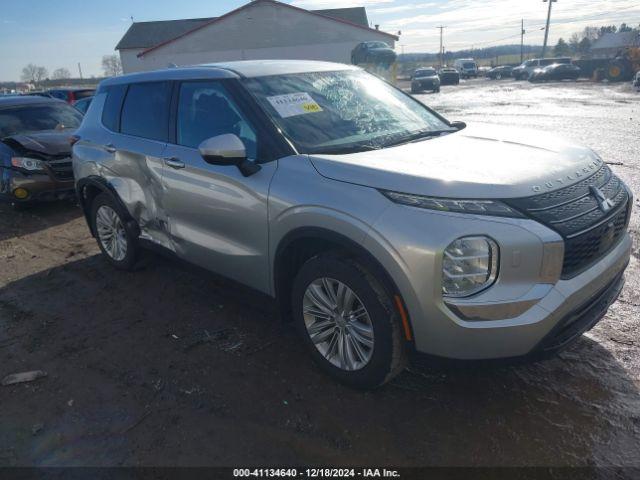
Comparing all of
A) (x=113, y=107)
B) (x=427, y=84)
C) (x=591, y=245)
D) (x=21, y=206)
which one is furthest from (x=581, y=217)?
(x=427, y=84)

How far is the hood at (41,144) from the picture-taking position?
24.7ft

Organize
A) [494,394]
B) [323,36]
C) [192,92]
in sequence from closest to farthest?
[494,394], [192,92], [323,36]

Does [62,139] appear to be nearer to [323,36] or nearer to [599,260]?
[599,260]

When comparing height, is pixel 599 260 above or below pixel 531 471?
above

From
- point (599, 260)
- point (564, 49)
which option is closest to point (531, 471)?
point (599, 260)

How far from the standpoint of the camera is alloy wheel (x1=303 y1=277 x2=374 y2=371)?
290 cm

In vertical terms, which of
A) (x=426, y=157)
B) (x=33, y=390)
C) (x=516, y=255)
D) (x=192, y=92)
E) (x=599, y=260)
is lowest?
(x=33, y=390)

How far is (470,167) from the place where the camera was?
2.76m

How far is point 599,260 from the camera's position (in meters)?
2.81

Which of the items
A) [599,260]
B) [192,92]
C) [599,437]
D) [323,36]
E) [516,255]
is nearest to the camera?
[516,255]

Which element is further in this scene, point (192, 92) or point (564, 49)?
point (564, 49)

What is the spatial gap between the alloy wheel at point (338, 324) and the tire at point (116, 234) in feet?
7.87

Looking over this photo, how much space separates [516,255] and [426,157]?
0.85m

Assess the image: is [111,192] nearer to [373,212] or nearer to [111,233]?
[111,233]
